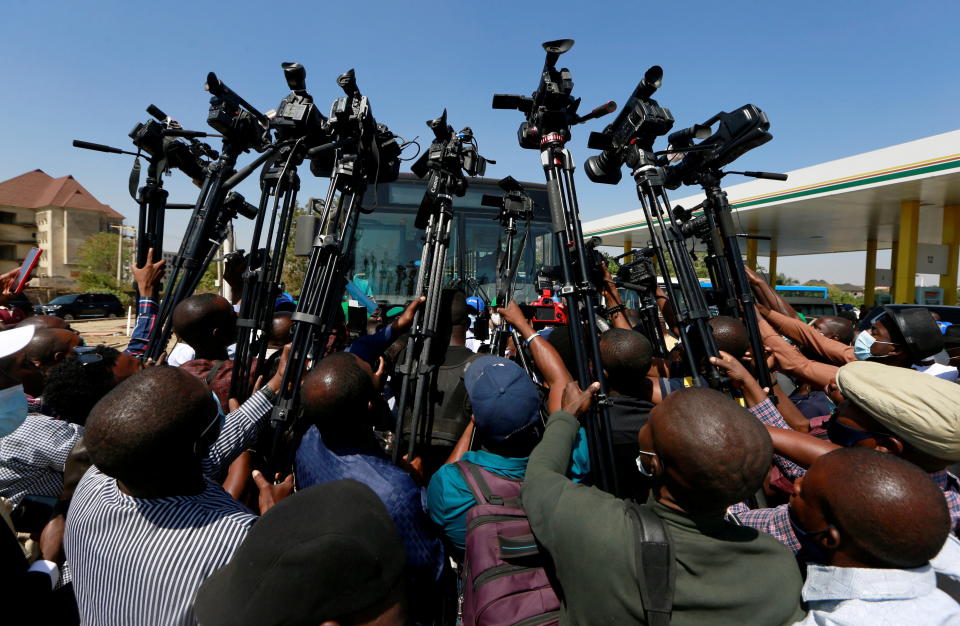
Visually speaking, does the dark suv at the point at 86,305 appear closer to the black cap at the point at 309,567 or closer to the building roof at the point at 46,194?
the building roof at the point at 46,194

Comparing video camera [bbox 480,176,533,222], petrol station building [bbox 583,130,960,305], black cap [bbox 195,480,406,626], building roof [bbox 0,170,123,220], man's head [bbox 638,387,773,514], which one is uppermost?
building roof [bbox 0,170,123,220]

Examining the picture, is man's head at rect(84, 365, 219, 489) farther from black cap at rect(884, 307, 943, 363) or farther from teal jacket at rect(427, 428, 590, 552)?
black cap at rect(884, 307, 943, 363)

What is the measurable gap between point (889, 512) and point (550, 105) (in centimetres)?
202

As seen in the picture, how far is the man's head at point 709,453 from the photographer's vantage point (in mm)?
1201

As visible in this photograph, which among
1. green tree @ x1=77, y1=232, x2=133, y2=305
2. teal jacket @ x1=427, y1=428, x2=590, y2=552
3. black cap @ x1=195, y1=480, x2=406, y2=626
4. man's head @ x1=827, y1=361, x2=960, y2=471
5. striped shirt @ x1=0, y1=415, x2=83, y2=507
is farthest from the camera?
green tree @ x1=77, y1=232, x2=133, y2=305

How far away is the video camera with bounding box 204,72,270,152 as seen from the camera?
9.47 ft

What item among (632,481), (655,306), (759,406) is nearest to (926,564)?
(759,406)

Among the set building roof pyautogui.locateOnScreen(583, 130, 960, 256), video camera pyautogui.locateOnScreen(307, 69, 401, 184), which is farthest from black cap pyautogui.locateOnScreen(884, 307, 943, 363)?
building roof pyautogui.locateOnScreen(583, 130, 960, 256)

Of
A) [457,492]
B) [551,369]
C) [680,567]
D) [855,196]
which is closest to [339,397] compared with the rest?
[457,492]

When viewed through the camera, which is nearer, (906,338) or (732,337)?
(906,338)

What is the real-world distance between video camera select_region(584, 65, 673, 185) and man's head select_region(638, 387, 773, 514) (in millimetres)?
1810

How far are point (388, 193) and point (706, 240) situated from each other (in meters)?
4.07

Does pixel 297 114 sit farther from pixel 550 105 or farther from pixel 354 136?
pixel 550 105

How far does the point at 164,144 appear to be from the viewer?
11.0ft
